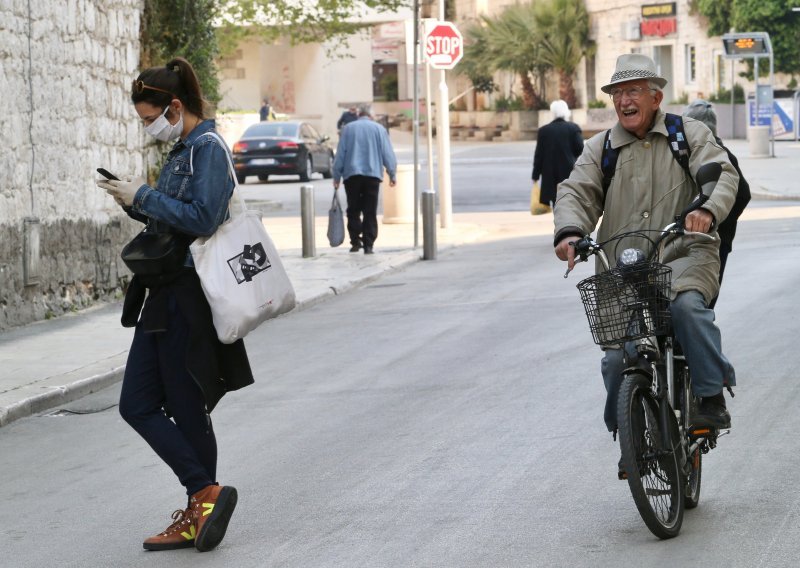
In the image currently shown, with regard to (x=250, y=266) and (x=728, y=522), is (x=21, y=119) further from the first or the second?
(x=728, y=522)

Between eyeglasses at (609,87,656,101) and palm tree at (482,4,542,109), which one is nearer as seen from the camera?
eyeglasses at (609,87,656,101)

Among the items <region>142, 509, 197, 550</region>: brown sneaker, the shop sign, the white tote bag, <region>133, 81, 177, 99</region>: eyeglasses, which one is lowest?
<region>142, 509, 197, 550</region>: brown sneaker

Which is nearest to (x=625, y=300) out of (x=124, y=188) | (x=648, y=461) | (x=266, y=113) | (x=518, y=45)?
(x=648, y=461)

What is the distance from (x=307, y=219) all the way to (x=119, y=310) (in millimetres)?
4403

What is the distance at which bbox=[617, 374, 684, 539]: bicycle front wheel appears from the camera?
17.5 feet

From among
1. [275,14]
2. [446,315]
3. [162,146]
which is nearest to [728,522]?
[446,315]

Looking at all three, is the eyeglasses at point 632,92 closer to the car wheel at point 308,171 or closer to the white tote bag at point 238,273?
the white tote bag at point 238,273

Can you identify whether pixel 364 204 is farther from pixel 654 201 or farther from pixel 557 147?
pixel 654 201

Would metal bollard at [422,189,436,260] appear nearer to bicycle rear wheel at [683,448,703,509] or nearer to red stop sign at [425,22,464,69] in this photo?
red stop sign at [425,22,464,69]

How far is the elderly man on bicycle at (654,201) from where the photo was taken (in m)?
5.72

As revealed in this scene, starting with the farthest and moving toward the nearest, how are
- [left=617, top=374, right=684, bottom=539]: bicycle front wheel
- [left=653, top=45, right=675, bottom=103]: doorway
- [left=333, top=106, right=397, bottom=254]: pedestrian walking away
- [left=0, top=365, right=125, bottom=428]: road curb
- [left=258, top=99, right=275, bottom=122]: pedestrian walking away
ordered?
[left=653, top=45, right=675, bottom=103]: doorway
[left=258, top=99, right=275, bottom=122]: pedestrian walking away
[left=333, top=106, right=397, bottom=254]: pedestrian walking away
[left=0, top=365, right=125, bottom=428]: road curb
[left=617, top=374, right=684, bottom=539]: bicycle front wheel

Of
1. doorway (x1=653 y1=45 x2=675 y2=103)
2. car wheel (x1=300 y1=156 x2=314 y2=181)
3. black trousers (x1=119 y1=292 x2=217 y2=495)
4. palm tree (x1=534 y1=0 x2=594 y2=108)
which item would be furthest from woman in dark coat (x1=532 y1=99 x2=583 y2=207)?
palm tree (x1=534 y1=0 x2=594 y2=108)

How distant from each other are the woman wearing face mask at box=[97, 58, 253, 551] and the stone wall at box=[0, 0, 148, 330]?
262 inches

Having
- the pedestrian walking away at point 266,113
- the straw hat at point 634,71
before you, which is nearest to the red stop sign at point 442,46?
the straw hat at point 634,71
